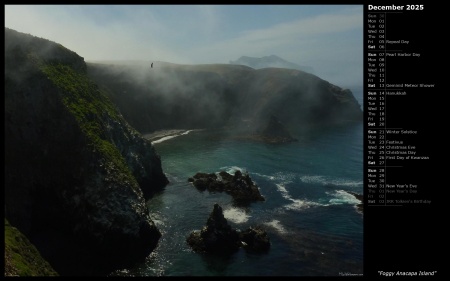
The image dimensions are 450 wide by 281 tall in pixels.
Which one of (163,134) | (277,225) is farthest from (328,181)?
(163,134)

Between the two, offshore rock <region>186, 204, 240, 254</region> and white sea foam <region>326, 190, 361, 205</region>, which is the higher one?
white sea foam <region>326, 190, 361, 205</region>

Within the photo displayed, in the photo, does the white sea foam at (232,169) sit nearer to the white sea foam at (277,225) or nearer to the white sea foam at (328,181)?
the white sea foam at (328,181)

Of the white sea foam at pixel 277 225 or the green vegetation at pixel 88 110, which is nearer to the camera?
the green vegetation at pixel 88 110

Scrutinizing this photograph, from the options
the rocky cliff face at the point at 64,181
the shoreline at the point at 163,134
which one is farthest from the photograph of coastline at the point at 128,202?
the shoreline at the point at 163,134

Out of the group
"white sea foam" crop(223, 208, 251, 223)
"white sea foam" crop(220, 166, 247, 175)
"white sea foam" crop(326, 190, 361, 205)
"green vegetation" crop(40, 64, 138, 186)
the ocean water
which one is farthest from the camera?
"white sea foam" crop(220, 166, 247, 175)

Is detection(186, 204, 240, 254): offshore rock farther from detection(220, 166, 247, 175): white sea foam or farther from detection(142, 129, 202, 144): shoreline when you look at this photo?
detection(142, 129, 202, 144): shoreline

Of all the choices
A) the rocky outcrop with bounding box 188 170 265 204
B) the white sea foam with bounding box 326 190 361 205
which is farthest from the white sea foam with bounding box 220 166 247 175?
the white sea foam with bounding box 326 190 361 205
